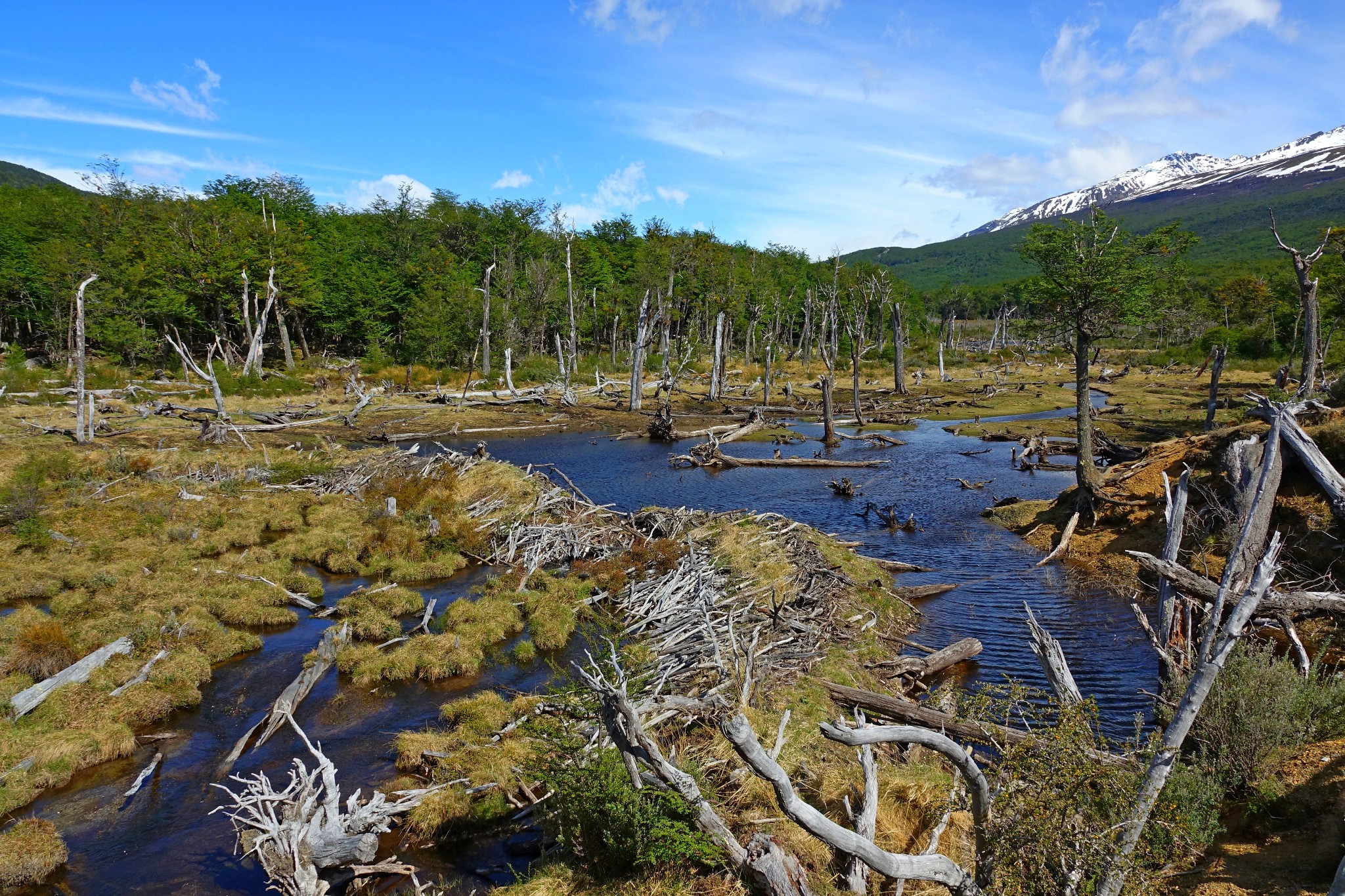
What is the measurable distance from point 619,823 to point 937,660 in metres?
8.77

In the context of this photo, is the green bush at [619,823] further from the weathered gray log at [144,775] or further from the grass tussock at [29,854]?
the weathered gray log at [144,775]

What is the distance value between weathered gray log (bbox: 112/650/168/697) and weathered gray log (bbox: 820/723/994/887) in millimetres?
13484

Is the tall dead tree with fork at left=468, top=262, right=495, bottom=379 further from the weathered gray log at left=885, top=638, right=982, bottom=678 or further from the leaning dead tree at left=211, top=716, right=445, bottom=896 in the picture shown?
the leaning dead tree at left=211, top=716, right=445, bottom=896

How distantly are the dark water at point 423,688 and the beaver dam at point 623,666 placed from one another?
77 mm

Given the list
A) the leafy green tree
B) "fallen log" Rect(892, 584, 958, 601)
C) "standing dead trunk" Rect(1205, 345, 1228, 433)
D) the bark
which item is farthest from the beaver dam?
"standing dead trunk" Rect(1205, 345, 1228, 433)

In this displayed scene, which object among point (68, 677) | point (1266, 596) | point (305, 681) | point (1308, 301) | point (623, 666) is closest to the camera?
point (1266, 596)

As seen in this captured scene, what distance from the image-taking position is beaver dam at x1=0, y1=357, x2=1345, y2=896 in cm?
724

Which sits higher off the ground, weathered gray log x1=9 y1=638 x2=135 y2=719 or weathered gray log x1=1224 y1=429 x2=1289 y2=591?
weathered gray log x1=1224 y1=429 x2=1289 y2=591

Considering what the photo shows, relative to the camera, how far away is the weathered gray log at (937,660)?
531 inches

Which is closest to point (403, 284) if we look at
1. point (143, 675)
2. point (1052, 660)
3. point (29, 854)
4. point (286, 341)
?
point (286, 341)

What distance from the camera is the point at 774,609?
13.8 m

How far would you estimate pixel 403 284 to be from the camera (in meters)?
67.9

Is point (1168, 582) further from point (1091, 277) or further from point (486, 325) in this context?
point (486, 325)

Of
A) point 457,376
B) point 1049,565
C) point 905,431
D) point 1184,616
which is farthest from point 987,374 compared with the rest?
point 1184,616
